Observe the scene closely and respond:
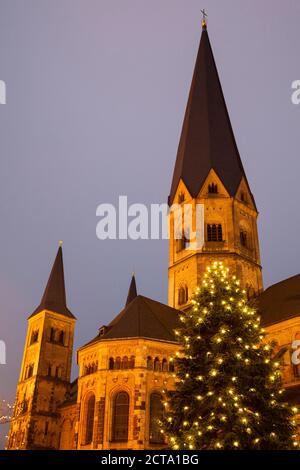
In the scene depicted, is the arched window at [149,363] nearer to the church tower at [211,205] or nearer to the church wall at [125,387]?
the church wall at [125,387]

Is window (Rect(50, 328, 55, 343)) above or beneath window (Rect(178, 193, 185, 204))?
beneath

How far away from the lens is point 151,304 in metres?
37.4

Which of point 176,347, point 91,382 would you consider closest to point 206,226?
point 176,347

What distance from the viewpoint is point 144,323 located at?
110ft

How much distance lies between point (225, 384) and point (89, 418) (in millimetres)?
17474

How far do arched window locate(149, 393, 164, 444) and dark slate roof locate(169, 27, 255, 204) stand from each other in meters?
19.9

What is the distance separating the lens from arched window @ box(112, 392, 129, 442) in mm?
29422

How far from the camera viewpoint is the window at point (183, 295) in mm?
41531

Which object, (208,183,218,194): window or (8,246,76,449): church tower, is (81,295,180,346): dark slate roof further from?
(8,246,76,449): church tower

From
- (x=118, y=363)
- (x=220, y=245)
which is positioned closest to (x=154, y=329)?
(x=118, y=363)

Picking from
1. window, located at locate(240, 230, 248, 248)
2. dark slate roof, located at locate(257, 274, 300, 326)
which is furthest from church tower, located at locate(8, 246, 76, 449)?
dark slate roof, located at locate(257, 274, 300, 326)

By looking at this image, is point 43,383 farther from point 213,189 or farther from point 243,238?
point 213,189

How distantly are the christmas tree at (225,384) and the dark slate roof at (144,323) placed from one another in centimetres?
1294
